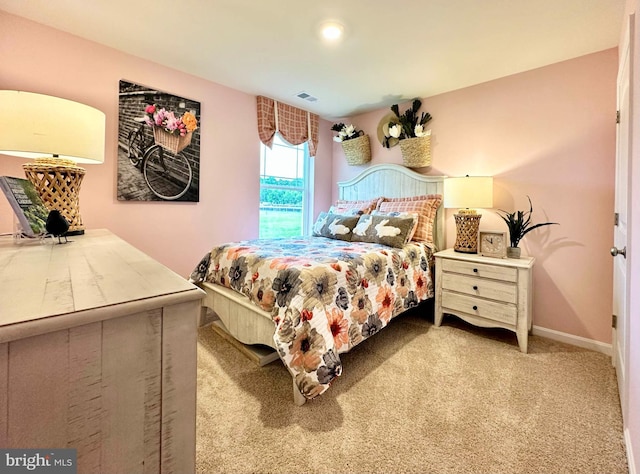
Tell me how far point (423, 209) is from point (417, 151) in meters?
0.66

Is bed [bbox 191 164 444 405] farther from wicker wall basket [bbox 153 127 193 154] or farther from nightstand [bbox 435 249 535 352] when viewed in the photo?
wicker wall basket [bbox 153 127 193 154]

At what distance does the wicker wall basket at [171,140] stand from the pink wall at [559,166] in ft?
8.92

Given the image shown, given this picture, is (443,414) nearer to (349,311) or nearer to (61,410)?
(349,311)

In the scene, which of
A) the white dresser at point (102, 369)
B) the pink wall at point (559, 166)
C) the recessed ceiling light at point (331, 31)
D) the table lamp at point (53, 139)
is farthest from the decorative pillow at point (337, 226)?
the white dresser at point (102, 369)

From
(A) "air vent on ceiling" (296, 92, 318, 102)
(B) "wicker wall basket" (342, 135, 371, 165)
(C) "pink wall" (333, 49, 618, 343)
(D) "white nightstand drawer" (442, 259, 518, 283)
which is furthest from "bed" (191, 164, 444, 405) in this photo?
(A) "air vent on ceiling" (296, 92, 318, 102)

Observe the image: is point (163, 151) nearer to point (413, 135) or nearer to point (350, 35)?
point (350, 35)

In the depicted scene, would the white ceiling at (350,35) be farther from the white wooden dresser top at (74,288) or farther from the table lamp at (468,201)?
the white wooden dresser top at (74,288)

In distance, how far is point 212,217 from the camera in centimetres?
307

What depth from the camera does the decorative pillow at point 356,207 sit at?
131 inches

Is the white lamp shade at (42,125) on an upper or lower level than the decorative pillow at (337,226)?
upper

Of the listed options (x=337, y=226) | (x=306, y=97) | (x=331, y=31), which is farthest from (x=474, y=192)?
(x=306, y=97)

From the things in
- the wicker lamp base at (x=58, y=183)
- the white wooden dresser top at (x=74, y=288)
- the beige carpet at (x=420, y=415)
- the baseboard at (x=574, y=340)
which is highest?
the wicker lamp base at (x=58, y=183)

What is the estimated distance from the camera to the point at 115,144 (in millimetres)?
2434

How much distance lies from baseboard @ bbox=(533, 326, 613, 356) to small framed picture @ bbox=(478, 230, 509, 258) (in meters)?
0.76
